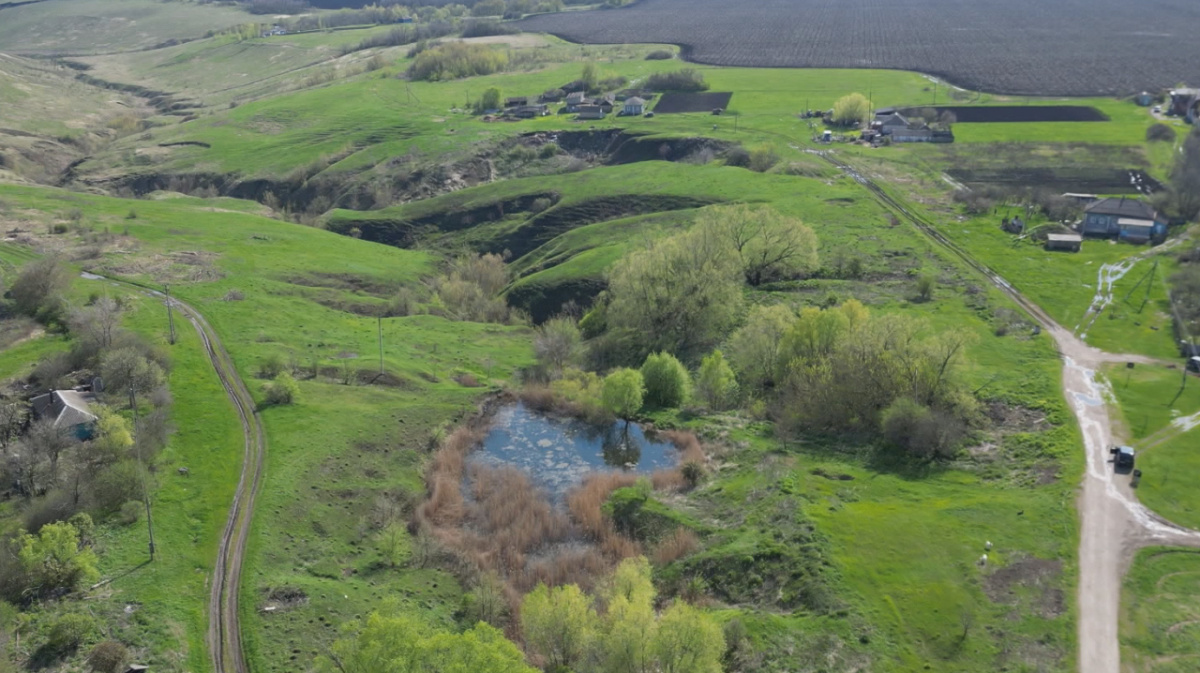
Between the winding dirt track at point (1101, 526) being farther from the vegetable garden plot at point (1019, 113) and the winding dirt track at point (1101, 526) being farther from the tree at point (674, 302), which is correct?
the vegetable garden plot at point (1019, 113)

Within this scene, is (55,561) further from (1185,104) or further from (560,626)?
(1185,104)

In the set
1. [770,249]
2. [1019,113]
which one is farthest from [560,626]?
[1019,113]

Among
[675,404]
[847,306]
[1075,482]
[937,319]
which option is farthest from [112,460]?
[937,319]

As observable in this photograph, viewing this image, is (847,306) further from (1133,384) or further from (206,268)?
(206,268)

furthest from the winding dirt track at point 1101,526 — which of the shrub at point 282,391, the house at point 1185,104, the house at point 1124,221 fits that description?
the house at point 1185,104

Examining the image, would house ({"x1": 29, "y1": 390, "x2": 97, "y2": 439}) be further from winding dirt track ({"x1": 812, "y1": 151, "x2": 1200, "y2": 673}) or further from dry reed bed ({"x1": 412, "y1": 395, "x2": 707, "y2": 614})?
winding dirt track ({"x1": 812, "y1": 151, "x2": 1200, "y2": 673})

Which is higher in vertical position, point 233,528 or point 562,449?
point 233,528

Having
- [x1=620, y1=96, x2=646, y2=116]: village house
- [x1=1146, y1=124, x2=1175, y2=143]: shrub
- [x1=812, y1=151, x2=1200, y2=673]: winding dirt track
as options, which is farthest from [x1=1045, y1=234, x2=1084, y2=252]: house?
[x1=620, y1=96, x2=646, y2=116]: village house
